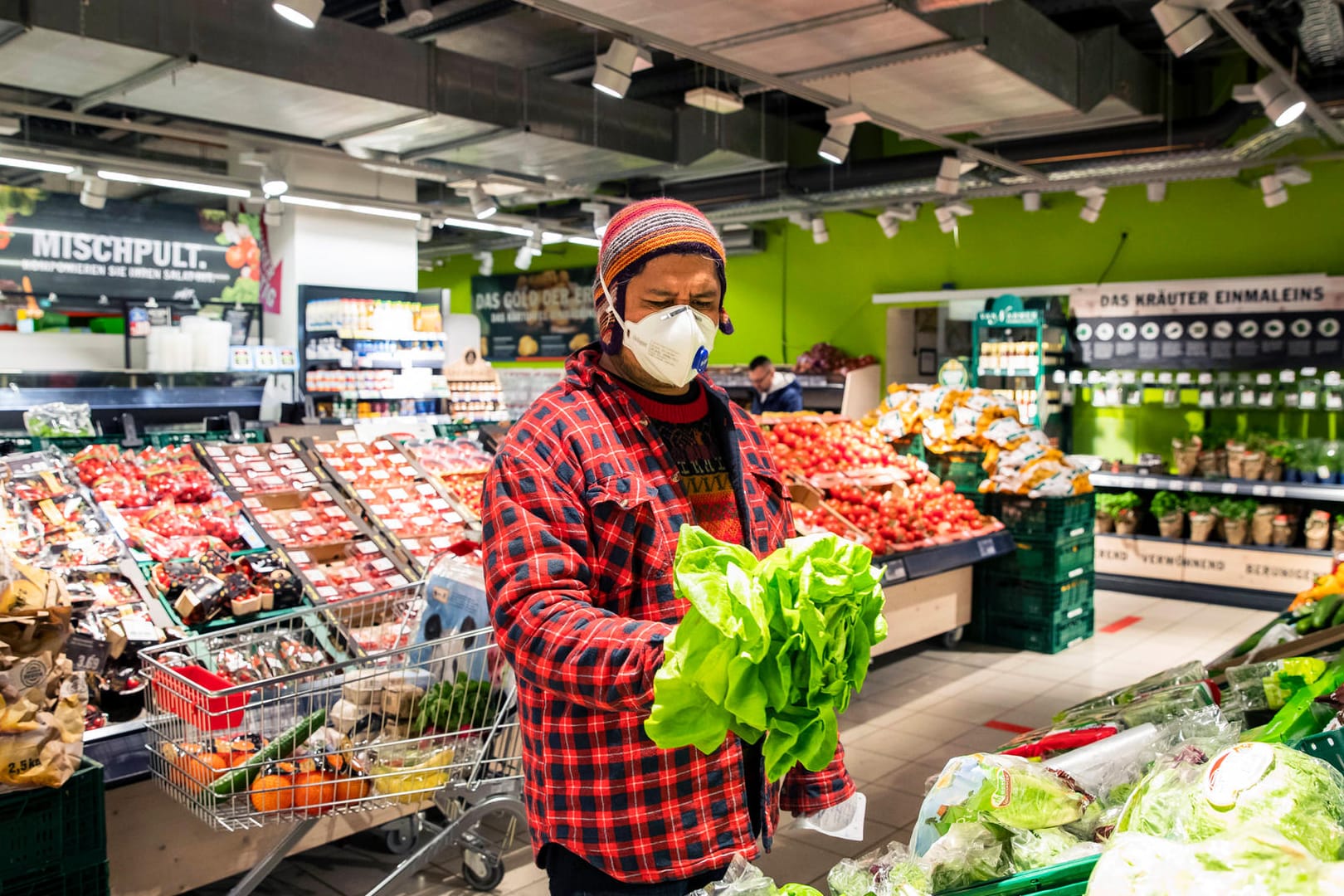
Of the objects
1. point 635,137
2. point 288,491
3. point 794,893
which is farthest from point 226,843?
point 635,137

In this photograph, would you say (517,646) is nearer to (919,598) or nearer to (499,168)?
(919,598)

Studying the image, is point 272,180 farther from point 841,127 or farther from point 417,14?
point 841,127

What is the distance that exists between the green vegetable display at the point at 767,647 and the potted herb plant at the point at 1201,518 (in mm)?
8562

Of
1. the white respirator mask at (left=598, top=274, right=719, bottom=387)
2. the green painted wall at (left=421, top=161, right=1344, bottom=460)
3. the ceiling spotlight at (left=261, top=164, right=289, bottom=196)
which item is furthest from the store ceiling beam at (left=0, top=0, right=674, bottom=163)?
the white respirator mask at (left=598, top=274, right=719, bottom=387)

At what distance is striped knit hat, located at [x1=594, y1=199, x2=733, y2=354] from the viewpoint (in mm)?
1663

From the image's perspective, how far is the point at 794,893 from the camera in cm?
127

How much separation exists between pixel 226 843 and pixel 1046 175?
8.63 metres

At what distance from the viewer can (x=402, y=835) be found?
414cm

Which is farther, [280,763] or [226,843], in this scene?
[226,843]

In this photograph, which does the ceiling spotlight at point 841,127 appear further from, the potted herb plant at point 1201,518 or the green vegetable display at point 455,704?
the green vegetable display at point 455,704

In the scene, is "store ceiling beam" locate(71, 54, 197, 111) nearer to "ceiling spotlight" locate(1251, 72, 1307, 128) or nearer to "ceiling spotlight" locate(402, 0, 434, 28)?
"ceiling spotlight" locate(402, 0, 434, 28)

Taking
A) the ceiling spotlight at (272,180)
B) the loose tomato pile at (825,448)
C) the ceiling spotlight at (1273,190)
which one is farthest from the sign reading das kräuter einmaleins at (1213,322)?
the ceiling spotlight at (272,180)

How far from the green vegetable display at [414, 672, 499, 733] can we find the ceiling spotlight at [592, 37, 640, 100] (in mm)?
3870

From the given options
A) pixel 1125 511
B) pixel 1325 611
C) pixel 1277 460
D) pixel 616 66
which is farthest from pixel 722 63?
pixel 1277 460
